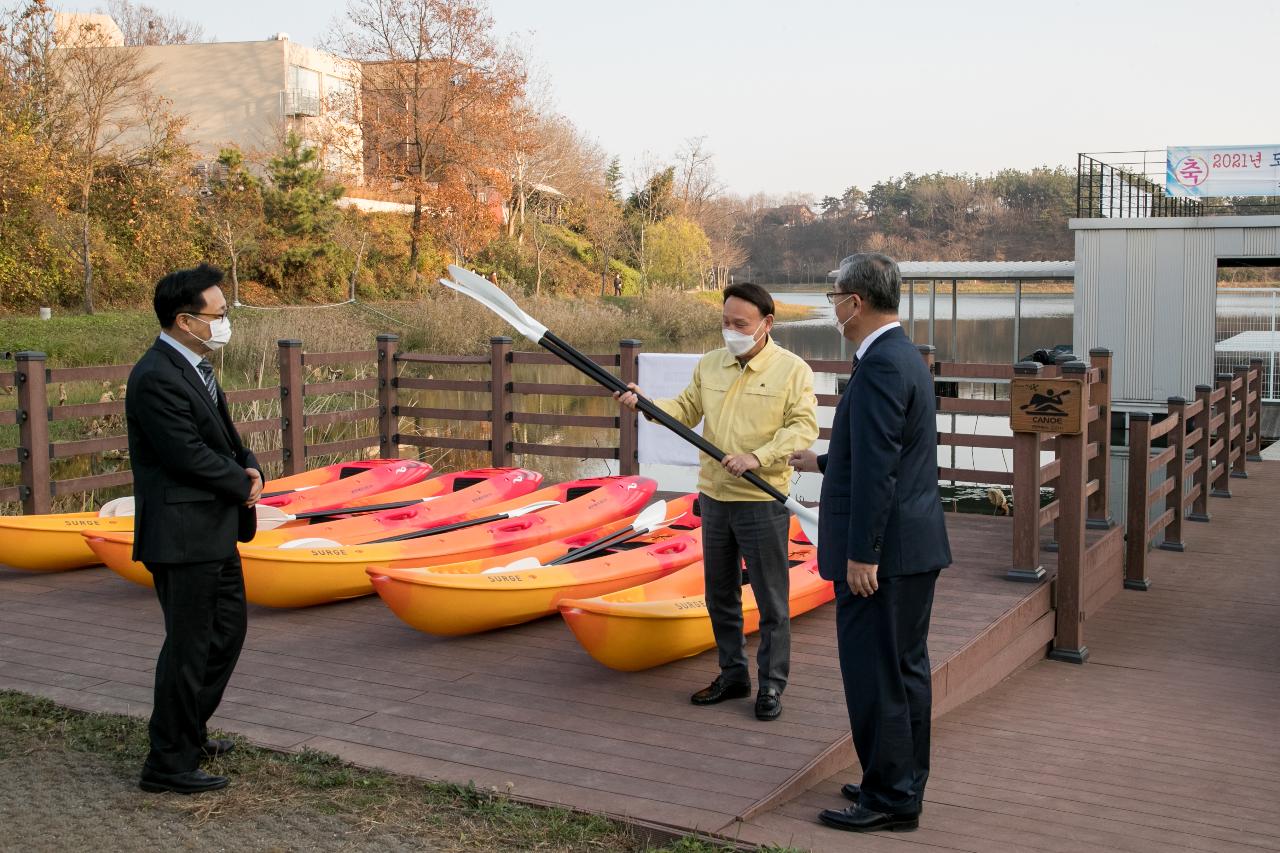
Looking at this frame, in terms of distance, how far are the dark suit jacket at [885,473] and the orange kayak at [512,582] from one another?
208 centimetres

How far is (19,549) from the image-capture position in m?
6.39

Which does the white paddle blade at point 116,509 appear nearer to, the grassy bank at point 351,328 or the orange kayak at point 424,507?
the orange kayak at point 424,507

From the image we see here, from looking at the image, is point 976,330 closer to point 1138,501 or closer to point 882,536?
point 1138,501

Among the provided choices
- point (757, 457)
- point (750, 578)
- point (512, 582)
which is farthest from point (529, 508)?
point (757, 457)

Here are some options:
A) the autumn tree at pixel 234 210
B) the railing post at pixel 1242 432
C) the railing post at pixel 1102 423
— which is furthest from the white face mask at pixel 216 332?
the autumn tree at pixel 234 210

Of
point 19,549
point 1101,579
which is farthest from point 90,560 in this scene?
point 1101,579

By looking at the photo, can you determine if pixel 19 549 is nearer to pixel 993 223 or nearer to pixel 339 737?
pixel 339 737

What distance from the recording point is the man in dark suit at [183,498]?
11.9 feet

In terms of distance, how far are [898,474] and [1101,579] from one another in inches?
177

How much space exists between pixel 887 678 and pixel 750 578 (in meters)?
0.96

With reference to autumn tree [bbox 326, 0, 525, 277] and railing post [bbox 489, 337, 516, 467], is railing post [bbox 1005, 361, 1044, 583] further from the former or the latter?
autumn tree [bbox 326, 0, 525, 277]

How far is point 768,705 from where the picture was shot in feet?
14.2

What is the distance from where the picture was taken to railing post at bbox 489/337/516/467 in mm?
9305

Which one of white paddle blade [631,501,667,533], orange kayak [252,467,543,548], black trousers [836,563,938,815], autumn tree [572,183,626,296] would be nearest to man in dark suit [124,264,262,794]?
black trousers [836,563,938,815]
